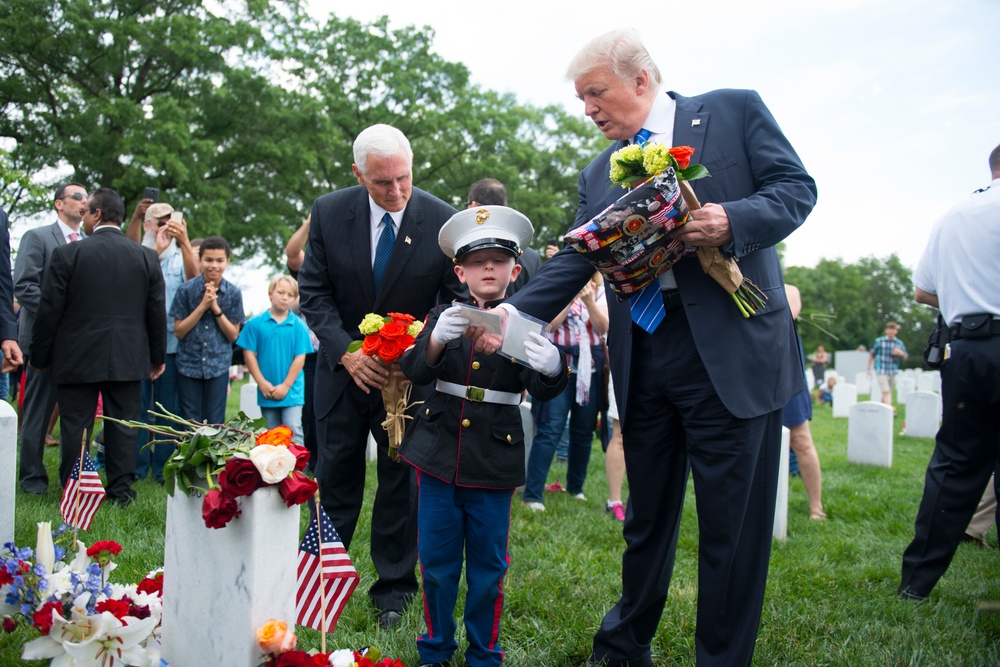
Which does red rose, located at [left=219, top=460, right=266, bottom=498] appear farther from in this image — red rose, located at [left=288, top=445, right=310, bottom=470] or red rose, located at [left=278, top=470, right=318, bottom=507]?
red rose, located at [left=288, top=445, right=310, bottom=470]

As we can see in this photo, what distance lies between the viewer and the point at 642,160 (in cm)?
259

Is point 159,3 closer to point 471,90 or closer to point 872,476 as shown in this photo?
point 471,90

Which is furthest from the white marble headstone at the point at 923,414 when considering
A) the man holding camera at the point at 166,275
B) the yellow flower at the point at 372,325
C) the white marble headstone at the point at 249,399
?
the yellow flower at the point at 372,325

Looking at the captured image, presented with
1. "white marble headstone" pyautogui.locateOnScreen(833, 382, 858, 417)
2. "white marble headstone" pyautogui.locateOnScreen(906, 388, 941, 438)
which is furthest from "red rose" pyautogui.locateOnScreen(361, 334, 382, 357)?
"white marble headstone" pyautogui.locateOnScreen(833, 382, 858, 417)

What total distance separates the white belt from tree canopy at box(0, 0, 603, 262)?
47.3 ft

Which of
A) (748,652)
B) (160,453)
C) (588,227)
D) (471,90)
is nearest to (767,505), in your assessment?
(748,652)

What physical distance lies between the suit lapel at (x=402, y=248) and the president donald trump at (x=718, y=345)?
3.31ft

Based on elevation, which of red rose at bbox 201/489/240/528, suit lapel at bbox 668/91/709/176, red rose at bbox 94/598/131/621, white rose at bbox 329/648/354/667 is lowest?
white rose at bbox 329/648/354/667

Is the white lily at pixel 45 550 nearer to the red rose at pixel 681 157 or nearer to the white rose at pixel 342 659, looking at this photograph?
the white rose at pixel 342 659

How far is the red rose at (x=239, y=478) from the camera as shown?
245 centimetres

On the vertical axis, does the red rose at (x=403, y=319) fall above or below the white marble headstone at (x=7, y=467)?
above

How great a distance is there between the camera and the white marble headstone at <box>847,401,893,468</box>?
9.74 metres

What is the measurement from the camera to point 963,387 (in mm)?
4188

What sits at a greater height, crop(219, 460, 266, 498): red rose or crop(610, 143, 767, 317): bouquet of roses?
crop(610, 143, 767, 317): bouquet of roses
